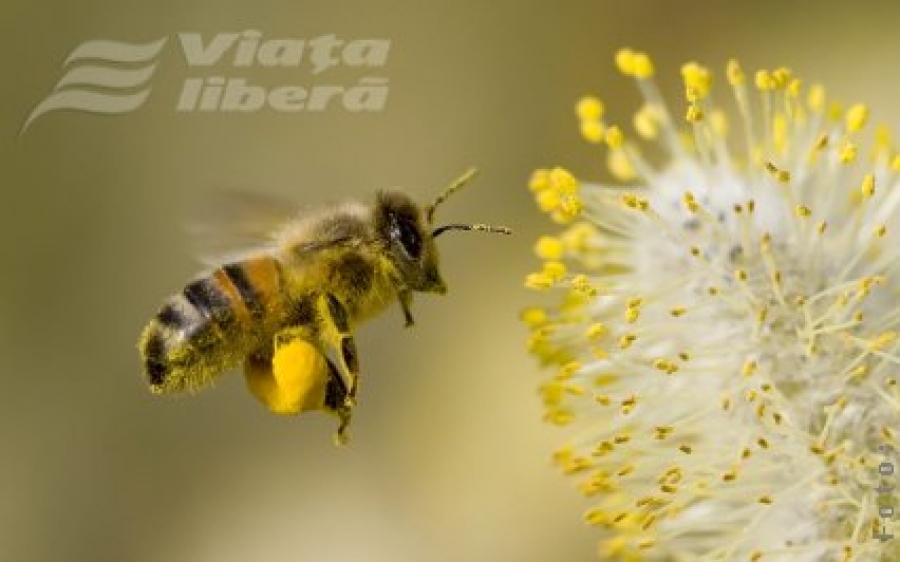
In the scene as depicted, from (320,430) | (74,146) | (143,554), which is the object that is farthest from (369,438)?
(74,146)

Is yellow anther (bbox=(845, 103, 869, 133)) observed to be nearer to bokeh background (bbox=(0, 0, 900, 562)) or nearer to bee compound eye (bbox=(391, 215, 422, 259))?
bee compound eye (bbox=(391, 215, 422, 259))

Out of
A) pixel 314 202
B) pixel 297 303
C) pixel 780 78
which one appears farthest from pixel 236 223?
pixel 314 202

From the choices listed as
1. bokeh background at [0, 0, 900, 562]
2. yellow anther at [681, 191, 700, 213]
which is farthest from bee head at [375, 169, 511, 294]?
bokeh background at [0, 0, 900, 562]

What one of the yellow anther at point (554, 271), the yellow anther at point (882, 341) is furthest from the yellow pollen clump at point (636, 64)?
the yellow anther at point (882, 341)

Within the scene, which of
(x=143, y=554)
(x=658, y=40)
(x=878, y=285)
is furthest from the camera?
(x=658, y=40)

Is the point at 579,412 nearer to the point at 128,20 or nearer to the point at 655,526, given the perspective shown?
the point at 655,526

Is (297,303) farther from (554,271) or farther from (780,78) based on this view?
(780,78)
